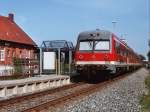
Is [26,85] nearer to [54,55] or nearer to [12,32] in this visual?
[54,55]

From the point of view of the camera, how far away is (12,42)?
185ft

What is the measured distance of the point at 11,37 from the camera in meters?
57.8

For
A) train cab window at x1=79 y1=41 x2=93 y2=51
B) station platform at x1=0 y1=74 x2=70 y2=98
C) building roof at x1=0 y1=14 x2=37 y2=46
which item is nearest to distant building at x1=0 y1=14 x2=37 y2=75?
building roof at x1=0 y1=14 x2=37 y2=46

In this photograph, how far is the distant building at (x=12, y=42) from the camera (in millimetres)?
52797

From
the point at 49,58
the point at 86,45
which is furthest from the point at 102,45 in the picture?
the point at 49,58

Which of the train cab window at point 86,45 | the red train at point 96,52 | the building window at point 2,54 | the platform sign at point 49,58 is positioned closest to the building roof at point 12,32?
the building window at point 2,54

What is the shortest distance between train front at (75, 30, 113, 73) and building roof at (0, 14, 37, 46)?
29.2m

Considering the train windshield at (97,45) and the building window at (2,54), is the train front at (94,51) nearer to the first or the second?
the train windshield at (97,45)

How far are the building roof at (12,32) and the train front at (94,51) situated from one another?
95.9 feet

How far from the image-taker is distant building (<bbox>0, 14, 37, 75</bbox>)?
173 feet

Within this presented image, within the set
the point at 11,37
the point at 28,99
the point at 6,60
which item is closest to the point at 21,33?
the point at 11,37

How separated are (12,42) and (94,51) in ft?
108

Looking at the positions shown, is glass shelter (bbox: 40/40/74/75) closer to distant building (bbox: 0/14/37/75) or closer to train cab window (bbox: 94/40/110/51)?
train cab window (bbox: 94/40/110/51)

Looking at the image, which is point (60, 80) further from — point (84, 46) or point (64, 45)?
point (64, 45)
